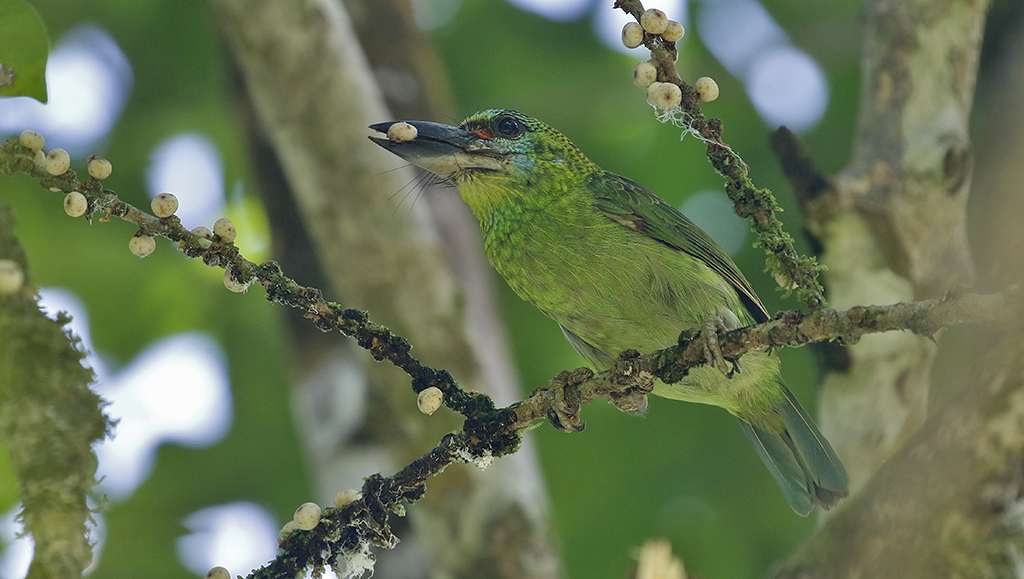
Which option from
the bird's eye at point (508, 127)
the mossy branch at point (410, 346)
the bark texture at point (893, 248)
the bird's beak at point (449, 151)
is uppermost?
the bird's eye at point (508, 127)

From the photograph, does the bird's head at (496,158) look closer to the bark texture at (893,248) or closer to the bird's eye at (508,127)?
the bird's eye at (508,127)

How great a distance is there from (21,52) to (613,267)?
1.80 m

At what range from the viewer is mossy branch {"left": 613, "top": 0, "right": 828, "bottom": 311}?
5.55 ft

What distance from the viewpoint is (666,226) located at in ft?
10.4

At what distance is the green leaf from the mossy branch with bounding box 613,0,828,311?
3.40 ft

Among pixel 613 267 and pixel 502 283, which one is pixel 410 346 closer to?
pixel 613 267

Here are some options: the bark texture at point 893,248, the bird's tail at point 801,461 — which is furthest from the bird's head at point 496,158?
the bird's tail at point 801,461

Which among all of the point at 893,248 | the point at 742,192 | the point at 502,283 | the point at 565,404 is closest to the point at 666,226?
the point at 893,248

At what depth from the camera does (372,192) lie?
445cm

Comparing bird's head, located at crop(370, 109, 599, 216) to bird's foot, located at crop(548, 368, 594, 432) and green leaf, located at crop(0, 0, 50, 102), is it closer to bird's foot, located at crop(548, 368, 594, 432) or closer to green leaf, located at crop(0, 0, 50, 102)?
bird's foot, located at crop(548, 368, 594, 432)

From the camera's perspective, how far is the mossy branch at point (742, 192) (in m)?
1.69

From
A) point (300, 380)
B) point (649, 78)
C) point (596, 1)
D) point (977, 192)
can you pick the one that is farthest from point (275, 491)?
point (649, 78)

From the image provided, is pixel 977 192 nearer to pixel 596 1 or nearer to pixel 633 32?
pixel 633 32

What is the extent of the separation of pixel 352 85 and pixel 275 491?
10.2 ft
